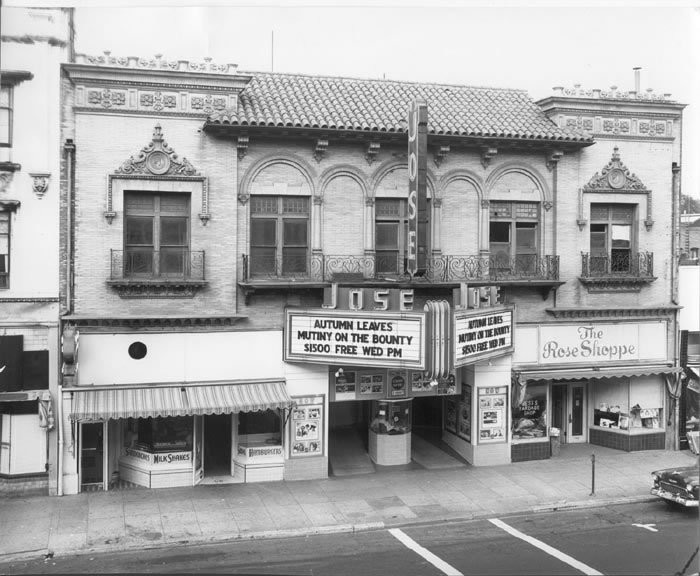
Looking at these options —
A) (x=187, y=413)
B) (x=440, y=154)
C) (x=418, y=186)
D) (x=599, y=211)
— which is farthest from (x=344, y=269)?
(x=599, y=211)

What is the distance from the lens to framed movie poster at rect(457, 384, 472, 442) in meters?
20.3

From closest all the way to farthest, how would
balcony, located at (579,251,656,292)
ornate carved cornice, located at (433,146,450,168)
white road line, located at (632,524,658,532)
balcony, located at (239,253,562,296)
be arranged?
white road line, located at (632,524,658,532) < balcony, located at (239,253,562,296) < ornate carved cornice, located at (433,146,450,168) < balcony, located at (579,251,656,292)

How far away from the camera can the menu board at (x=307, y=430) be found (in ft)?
61.6

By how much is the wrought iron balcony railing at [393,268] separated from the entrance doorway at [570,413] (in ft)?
13.2

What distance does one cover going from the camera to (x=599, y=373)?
822 inches

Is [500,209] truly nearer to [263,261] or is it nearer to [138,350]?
[263,261]

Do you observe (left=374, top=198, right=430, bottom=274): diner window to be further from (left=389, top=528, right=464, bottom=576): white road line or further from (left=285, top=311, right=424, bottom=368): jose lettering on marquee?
(left=389, top=528, right=464, bottom=576): white road line

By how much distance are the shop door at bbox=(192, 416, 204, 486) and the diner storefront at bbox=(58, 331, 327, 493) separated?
25 millimetres

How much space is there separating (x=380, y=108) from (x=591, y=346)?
9.18 metres

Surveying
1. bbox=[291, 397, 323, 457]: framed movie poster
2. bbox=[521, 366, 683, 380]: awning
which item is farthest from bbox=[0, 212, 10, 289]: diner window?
bbox=[521, 366, 683, 380]: awning

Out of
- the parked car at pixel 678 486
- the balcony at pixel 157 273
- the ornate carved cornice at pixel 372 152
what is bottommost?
the parked car at pixel 678 486

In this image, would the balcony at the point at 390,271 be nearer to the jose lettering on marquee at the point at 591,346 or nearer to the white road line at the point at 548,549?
the jose lettering on marquee at the point at 591,346

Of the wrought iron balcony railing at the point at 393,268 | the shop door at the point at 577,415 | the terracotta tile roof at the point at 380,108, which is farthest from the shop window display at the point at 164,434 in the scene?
the shop door at the point at 577,415

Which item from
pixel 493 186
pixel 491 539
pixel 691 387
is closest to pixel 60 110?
pixel 493 186
